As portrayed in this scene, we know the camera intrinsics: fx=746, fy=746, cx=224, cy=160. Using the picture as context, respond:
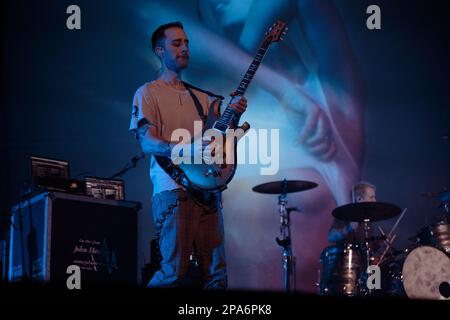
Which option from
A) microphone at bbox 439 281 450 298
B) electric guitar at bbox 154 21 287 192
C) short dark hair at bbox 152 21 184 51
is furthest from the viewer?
microphone at bbox 439 281 450 298

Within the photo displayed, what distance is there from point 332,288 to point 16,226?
3028 millimetres

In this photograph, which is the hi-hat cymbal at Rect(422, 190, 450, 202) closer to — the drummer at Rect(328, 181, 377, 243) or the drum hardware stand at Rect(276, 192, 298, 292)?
the drummer at Rect(328, 181, 377, 243)

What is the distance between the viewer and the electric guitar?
15.5 feet

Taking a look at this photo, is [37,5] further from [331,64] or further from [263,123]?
[331,64]

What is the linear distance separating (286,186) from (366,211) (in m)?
0.83

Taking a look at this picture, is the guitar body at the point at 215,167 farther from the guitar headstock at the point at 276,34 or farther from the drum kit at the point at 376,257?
the drum kit at the point at 376,257

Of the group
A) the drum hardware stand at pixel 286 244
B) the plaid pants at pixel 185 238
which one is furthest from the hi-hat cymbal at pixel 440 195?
the plaid pants at pixel 185 238

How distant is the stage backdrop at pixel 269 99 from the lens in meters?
6.89

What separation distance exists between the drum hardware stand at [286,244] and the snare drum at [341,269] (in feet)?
1.14

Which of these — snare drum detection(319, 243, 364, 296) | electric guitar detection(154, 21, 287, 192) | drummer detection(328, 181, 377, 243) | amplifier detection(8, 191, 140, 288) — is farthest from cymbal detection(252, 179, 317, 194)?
electric guitar detection(154, 21, 287, 192)

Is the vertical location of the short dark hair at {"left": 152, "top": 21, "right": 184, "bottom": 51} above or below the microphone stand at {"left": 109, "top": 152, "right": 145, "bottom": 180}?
above

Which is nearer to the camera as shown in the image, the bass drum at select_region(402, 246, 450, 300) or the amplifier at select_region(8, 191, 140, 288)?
the amplifier at select_region(8, 191, 140, 288)

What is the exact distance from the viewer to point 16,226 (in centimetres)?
591

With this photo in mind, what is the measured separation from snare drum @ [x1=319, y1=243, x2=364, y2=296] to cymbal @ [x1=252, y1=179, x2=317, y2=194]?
2.51 feet
